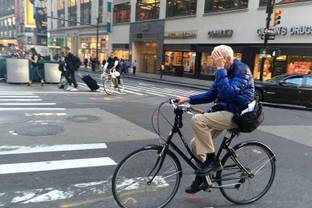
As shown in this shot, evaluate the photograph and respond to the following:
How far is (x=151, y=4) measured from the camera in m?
42.7

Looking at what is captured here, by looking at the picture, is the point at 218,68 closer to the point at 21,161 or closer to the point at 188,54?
the point at 21,161

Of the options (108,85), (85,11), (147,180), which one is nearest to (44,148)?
(147,180)

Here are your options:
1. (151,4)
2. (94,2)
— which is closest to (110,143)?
(151,4)

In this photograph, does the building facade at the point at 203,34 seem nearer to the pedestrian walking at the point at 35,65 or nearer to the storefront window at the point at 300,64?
the storefront window at the point at 300,64

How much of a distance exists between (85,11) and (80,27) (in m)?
3.17

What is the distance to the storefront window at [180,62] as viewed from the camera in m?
36.4

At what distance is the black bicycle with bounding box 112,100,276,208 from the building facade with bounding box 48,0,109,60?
43.2 metres

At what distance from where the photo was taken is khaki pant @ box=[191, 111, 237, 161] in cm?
426

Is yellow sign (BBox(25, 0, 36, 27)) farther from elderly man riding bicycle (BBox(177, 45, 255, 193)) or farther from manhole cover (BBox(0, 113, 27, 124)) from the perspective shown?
elderly man riding bicycle (BBox(177, 45, 255, 193))

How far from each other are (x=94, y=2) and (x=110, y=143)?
5182 centimetres

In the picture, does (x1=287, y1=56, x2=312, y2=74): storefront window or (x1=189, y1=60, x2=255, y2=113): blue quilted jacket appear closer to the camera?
(x1=189, y1=60, x2=255, y2=113): blue quilted jacket

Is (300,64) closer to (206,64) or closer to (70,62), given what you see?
(206,64)

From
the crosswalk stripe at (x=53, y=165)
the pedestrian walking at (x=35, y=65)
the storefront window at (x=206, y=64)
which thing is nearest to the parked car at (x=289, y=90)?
the pedestrian walking at (x=35, y=65)

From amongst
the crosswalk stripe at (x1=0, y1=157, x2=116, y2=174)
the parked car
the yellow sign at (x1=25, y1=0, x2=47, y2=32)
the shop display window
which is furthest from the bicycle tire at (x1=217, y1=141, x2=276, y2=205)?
the yellow sign at (x1=25, y1=0, x2=47, y2=32)
